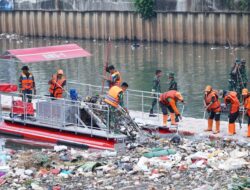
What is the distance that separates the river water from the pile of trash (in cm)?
786

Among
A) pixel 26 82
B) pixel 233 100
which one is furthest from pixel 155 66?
pixel 233 100

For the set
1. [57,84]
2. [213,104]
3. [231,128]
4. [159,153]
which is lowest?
[159,153]

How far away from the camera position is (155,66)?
41.4 metres

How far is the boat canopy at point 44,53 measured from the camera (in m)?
23.1

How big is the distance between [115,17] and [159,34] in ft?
10.7

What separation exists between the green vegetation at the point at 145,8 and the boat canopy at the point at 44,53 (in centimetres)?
2513

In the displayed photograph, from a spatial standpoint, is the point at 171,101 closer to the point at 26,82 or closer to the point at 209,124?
the point at 209,124

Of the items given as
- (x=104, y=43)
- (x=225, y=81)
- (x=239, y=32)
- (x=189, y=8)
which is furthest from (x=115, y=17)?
(x=225, y=81)

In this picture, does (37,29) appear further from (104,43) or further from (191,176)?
(191,176)

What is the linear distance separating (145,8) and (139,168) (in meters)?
32.4

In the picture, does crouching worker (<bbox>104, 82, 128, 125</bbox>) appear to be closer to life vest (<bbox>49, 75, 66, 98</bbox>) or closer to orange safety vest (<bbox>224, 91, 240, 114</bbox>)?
life vest (<bbox>49, 75, 66, 98</bbox>)

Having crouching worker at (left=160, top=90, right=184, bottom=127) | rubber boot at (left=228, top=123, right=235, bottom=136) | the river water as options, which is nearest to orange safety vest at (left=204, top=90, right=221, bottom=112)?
rubber boot at (left=228, top=123, right=235, bottom=136)

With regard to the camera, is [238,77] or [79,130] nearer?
[79,130]

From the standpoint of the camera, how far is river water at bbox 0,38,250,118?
32812mm
